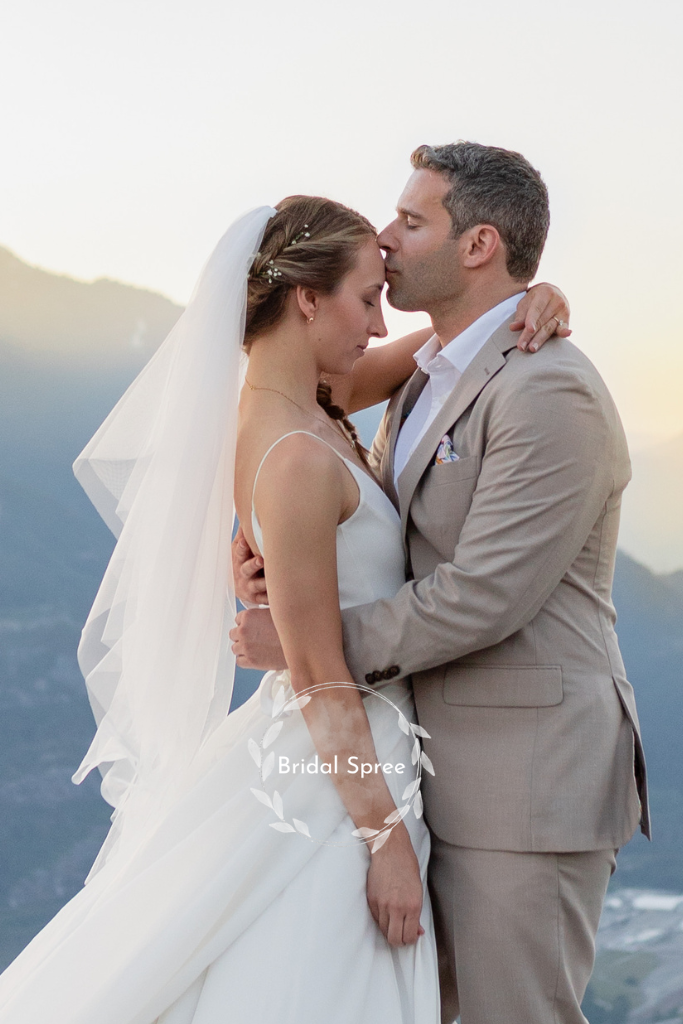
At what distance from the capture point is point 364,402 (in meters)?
2.44

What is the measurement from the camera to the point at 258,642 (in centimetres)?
187

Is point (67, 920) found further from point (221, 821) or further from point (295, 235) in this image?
point (295, 235)

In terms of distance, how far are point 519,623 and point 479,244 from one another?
32.1 inches

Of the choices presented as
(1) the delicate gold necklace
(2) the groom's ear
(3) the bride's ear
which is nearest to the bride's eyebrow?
(2) the groom's ear

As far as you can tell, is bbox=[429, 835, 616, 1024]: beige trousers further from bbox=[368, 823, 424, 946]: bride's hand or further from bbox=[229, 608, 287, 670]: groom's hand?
bbox=[229, 608, 287, 670]: groom's hand

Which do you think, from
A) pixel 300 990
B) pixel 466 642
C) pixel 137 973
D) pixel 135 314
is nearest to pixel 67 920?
pixel 137 973

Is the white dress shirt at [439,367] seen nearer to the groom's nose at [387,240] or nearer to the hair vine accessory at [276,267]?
the groom's nose at [387,240]

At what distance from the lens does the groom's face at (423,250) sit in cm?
205

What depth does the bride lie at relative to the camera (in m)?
1.66

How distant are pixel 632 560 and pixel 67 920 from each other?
5087mm

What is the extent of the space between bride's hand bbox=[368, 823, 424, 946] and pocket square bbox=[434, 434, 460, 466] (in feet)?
2.32

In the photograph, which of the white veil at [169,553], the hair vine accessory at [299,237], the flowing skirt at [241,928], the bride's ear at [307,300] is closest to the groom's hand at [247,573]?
the white veil at [169,553]

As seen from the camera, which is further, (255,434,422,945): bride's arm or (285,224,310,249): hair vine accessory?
(285,224,310,249): hair vine accessory

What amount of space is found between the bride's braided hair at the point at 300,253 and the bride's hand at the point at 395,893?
1.04 m
